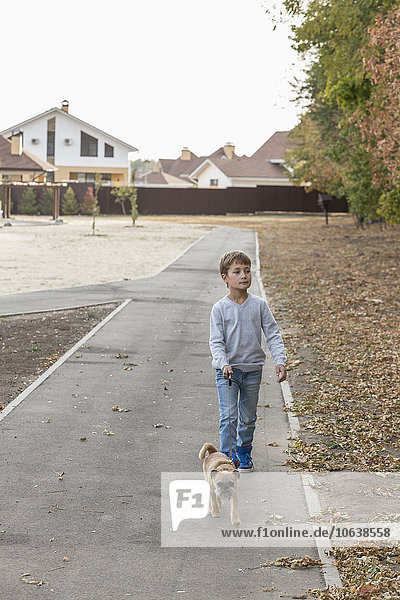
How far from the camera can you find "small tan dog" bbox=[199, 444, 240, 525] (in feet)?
17.1

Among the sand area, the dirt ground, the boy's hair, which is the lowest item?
the sand area

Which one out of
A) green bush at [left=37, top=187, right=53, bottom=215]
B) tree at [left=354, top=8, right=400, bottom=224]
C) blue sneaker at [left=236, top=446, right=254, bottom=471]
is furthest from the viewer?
green bush at [left=37, top=187, right=53, bottom=215]

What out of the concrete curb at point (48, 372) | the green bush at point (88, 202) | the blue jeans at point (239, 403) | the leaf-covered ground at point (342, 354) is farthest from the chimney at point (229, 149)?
the blue jeans at point (239, 403)

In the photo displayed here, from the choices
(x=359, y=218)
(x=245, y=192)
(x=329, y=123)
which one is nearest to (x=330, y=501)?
(x=329, y=123)

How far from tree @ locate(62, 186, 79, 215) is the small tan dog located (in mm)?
57801

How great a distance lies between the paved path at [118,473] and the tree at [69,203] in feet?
167

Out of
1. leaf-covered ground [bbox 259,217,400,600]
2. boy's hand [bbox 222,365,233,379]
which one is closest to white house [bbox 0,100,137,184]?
leaf-covered ground [bbox 259,217,400,600]

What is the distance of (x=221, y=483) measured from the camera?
5207 millimetres

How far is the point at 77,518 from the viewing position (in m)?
5.39

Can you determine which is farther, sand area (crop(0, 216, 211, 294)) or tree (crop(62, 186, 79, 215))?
tree (crop(62, 186, 79, 215))

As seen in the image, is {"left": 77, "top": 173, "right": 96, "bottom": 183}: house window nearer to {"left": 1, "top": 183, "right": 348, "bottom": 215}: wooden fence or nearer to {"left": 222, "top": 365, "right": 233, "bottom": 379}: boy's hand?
{"left": 1, "top": 183, "right": 348, "bottom": 215}: wooden fence

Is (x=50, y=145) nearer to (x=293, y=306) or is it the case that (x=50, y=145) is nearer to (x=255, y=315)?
(x=293, y=306)

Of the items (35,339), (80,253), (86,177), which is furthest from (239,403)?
(86,177)

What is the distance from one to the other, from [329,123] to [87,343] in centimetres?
2618
